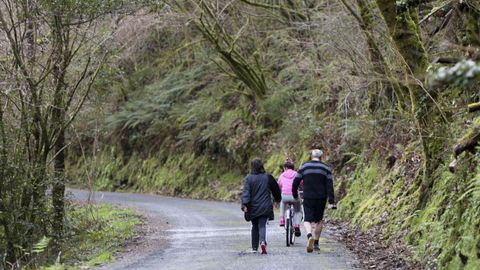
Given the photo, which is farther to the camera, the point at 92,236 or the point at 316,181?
the point at 92,236

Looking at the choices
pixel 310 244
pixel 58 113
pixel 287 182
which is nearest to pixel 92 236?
pixel 58 113

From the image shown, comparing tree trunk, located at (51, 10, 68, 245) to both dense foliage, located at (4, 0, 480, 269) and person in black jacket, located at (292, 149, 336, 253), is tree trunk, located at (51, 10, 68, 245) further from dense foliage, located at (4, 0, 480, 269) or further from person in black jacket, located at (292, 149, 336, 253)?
person in black jacket, located at (292, 149, 336, 253)

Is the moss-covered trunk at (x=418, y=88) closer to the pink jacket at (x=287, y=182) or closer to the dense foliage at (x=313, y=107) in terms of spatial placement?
the dense foliage at (x=313, y=107)

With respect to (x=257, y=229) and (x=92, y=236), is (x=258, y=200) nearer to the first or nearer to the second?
(x=257, y=229)

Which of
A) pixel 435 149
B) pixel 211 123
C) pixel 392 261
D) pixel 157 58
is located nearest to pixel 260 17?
pixel 211 123

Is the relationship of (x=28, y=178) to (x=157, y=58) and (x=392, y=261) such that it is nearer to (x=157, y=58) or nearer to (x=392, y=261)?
(x=392, y=261)

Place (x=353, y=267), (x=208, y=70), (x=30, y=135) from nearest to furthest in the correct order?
(x=353, y=267), (x=30, y=135), (x=208, y=70)

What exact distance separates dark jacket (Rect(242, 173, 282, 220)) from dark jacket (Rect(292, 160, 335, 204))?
1.90 ft

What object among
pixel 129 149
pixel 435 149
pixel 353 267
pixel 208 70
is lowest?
pixel 353 267

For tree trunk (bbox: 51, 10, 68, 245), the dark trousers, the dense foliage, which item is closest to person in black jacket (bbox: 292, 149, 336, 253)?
the dark trousers

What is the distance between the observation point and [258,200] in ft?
40.9

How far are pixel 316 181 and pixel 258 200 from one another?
1167 mm

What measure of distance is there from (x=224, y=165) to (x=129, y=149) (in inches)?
408

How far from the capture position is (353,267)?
1036 centimetres
